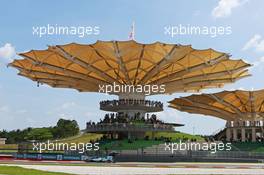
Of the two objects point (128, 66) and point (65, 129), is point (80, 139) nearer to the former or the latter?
point (65, 129)

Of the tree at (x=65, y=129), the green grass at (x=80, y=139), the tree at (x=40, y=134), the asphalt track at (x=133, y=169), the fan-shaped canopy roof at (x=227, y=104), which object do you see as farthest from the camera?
the tree at (x=65, y=129)

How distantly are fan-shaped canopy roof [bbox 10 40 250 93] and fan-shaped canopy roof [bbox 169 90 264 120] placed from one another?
4.03m

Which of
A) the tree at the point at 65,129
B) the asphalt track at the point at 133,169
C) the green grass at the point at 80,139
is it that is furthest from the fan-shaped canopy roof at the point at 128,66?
the tree at the point at 65,129

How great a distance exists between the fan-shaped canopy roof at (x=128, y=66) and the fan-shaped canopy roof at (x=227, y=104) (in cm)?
403

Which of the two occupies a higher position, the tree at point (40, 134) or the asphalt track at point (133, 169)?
the tree at point (40, 134)

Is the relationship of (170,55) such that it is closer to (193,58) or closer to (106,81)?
(193,58)

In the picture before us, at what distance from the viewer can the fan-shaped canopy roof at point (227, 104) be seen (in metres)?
82.3

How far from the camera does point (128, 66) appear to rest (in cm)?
6888

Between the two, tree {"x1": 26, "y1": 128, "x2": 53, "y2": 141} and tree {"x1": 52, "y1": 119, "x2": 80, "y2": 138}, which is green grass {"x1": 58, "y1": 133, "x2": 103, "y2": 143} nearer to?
tree {"x1": 26, "y1": 128, "x2": 53, "y2": 141}

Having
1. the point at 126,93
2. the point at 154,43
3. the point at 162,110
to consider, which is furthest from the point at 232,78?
the point at 154,43

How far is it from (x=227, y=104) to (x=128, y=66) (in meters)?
28.0

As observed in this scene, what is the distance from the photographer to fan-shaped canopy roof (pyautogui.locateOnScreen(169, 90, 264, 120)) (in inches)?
3241

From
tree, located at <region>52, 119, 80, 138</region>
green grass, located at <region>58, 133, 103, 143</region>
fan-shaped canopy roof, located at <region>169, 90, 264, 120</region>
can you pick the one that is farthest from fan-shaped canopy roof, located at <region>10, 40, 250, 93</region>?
tree, located at <region>52, 119, 80, 138</region>

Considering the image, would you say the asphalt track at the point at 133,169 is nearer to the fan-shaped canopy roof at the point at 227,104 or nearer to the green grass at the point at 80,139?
the fan-shaped canopy roof at the point at 227,104
